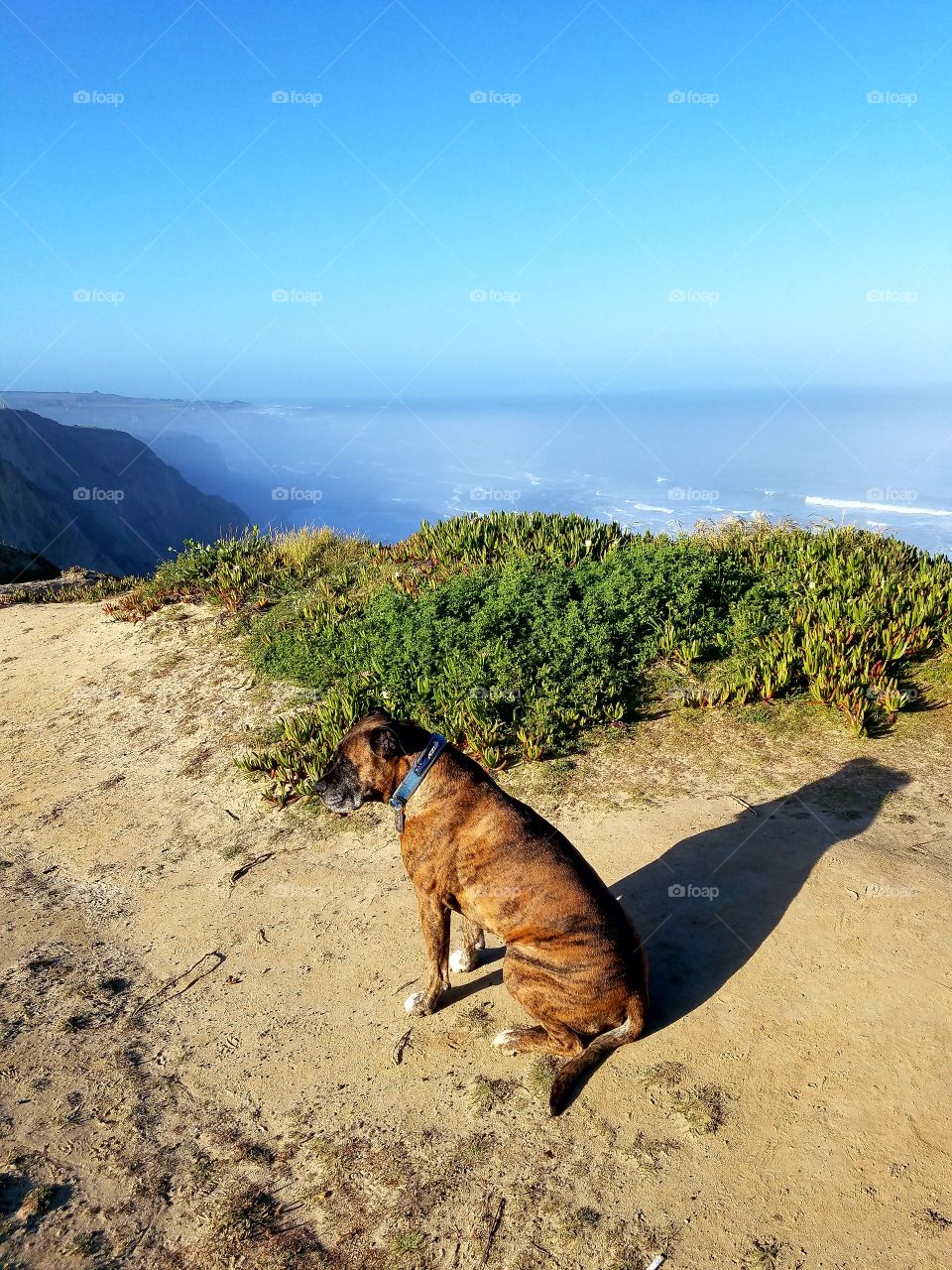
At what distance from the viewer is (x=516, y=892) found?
13.4 feet

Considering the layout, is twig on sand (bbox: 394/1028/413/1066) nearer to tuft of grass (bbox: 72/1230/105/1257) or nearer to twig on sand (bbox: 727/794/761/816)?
tuft of grass (bbox: 72/1230/105/1257)

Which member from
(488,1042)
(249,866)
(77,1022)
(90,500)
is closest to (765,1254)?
(488,1042)

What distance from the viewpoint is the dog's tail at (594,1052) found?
13.0ft

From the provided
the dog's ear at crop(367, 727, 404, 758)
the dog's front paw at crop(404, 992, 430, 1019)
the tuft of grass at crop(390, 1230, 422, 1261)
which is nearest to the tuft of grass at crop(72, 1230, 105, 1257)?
the tuft of grass at crop(390, 1230, 422, 1261)

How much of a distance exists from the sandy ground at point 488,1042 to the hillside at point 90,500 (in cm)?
3871

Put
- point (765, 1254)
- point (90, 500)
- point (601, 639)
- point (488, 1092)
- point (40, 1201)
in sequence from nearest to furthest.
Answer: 1. point (765, 1254)
2. point (40, 1201)
3. point (488, 1092)
4. point (601, 639)
5. point (90, 500)

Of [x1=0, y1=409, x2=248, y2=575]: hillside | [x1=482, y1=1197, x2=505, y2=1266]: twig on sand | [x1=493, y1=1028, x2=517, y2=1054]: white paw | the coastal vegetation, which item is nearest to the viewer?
[x1=482, y1=1197, x2=505, y2=1266]: twig on sand

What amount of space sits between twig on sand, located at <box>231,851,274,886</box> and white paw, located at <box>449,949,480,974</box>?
2383mm

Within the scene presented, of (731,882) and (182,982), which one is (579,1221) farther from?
(182,982)

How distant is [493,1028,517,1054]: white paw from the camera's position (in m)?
4.41

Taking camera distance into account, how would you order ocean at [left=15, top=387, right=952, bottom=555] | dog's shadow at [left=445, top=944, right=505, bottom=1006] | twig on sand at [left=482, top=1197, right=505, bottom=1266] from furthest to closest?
ocean at [left=15, top=387, right=952, bottom=555], dog's shadow at [left=445, top=944, right=505, bottom=1006], twig on sand at [left=482, top=1197, right=505, bottom=1266]

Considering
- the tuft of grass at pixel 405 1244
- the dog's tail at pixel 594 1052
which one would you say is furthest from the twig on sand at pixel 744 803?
the tuft of grass at pixel 405 1244

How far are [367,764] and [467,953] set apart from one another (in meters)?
1.61

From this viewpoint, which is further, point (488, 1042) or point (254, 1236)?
point (488, 1042)
